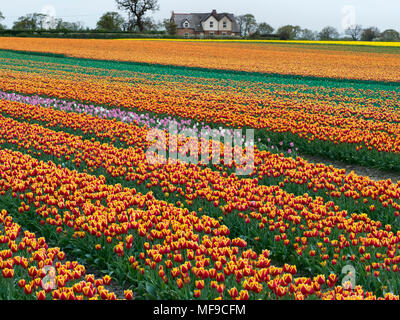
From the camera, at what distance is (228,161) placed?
30.7 ft

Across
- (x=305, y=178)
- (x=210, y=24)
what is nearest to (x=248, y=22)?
(x=210, y=24)

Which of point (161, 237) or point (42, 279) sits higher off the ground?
point (161, 237)

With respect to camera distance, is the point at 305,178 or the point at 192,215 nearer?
the point at 192,215

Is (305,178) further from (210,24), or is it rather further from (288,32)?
(210,24)

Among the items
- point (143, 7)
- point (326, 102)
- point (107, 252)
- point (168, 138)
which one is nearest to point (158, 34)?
point (143, 7)

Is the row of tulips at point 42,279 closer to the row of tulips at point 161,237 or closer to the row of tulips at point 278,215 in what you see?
the row of tulips at point 161,237

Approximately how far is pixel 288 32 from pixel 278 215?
345 feet

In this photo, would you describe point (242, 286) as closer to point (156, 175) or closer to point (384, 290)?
point (384, 290)

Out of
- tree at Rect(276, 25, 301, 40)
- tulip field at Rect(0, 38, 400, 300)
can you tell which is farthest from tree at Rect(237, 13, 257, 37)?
tulip field at Rect(0, 38, 400, 300)

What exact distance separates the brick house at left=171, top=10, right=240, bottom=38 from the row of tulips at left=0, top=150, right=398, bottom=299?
118615 millimetres

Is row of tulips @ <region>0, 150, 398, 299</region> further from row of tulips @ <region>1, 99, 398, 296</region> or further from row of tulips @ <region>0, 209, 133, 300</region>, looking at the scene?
row of tulips @ <region>0, 209, 133, 300</region>

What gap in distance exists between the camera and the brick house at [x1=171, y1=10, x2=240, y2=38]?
12125 cm

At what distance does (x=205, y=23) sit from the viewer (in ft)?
401
